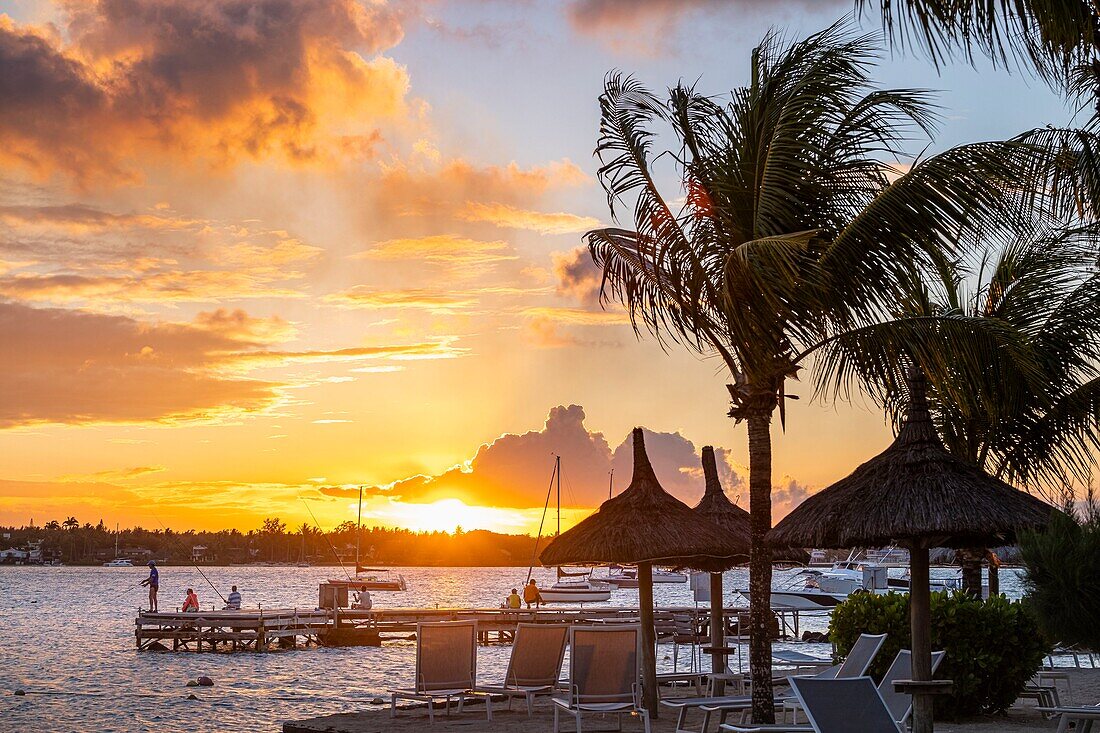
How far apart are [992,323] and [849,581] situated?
207ft

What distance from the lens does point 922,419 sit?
33.9 ft

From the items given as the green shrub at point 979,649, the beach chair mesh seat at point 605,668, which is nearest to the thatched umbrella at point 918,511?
the beach chair mesh seat at point 605,668

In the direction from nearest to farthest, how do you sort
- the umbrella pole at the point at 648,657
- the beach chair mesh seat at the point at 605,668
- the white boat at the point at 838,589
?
the beach chair mesh seat at the point at 605,668
the umbrella pole at the point at 648,657
the white boat at the point at 838,589

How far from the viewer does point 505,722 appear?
13.6 metres

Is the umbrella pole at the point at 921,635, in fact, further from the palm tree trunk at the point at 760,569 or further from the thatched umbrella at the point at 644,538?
the thatched umbrella at the point at 644,538

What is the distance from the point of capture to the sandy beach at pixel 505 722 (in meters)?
12.7

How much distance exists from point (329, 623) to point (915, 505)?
31.9 meters

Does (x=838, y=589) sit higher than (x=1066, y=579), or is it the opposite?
(x=1066, y=579)

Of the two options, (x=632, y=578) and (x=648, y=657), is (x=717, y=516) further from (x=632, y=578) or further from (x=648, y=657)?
(x=632, y=578)

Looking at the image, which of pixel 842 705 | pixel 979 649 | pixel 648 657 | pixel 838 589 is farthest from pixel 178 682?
pixel 838 589

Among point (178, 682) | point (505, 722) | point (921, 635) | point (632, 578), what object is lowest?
point (178, 682)

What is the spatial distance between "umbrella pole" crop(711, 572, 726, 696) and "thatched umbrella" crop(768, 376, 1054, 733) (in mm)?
4777

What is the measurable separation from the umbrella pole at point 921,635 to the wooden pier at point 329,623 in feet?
80.3

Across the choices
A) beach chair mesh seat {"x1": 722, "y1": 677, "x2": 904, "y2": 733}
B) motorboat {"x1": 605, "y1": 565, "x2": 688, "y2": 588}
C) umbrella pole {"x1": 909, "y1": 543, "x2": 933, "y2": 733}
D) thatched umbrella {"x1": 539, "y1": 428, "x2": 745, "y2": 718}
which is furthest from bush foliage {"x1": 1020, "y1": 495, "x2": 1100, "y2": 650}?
motorboat {"x1": 605, "y1": 565, "x2": 688, "y2": 588}
